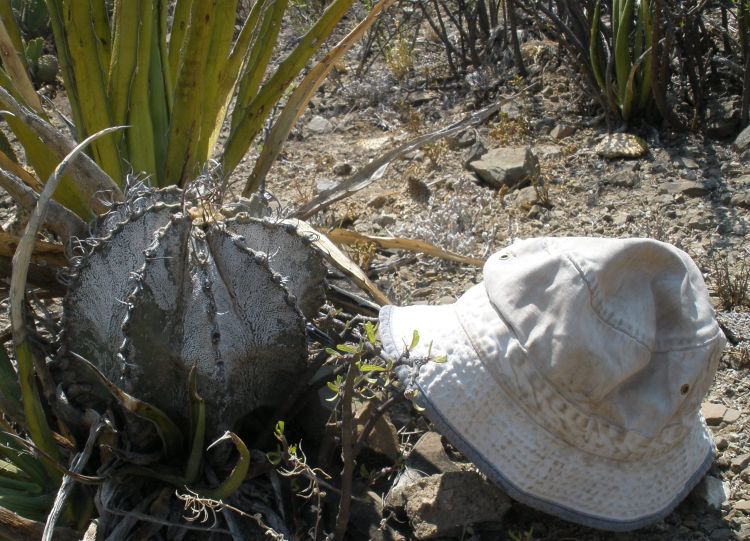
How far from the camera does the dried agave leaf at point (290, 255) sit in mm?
1789

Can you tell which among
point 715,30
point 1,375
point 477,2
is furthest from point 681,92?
point 1,375

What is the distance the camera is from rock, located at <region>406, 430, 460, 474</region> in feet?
6.17

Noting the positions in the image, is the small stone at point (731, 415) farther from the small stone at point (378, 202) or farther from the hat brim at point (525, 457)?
the small stone at point (378, 202)

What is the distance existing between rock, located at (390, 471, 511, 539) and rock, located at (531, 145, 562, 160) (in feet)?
6.71

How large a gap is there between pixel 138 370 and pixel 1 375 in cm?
43

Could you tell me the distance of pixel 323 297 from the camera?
1.99m

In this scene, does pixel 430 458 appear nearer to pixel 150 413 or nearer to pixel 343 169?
pixel 150 413

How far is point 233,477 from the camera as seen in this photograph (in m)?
1.59

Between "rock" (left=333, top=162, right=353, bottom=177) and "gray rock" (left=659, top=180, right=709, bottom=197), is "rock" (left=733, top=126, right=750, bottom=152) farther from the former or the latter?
"rock" (left=333, top=162, right=353, bottom=177)

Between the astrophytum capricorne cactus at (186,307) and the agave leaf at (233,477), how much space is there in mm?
145

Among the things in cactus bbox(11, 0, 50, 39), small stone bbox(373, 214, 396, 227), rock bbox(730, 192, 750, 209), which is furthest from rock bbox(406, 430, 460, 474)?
cactus bbox(11, 0, 50, 39)

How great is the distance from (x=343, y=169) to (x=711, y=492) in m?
2.20

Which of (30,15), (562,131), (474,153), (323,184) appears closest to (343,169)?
(323,184)

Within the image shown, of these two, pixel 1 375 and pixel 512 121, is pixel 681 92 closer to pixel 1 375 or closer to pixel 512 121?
pixel 512 121
